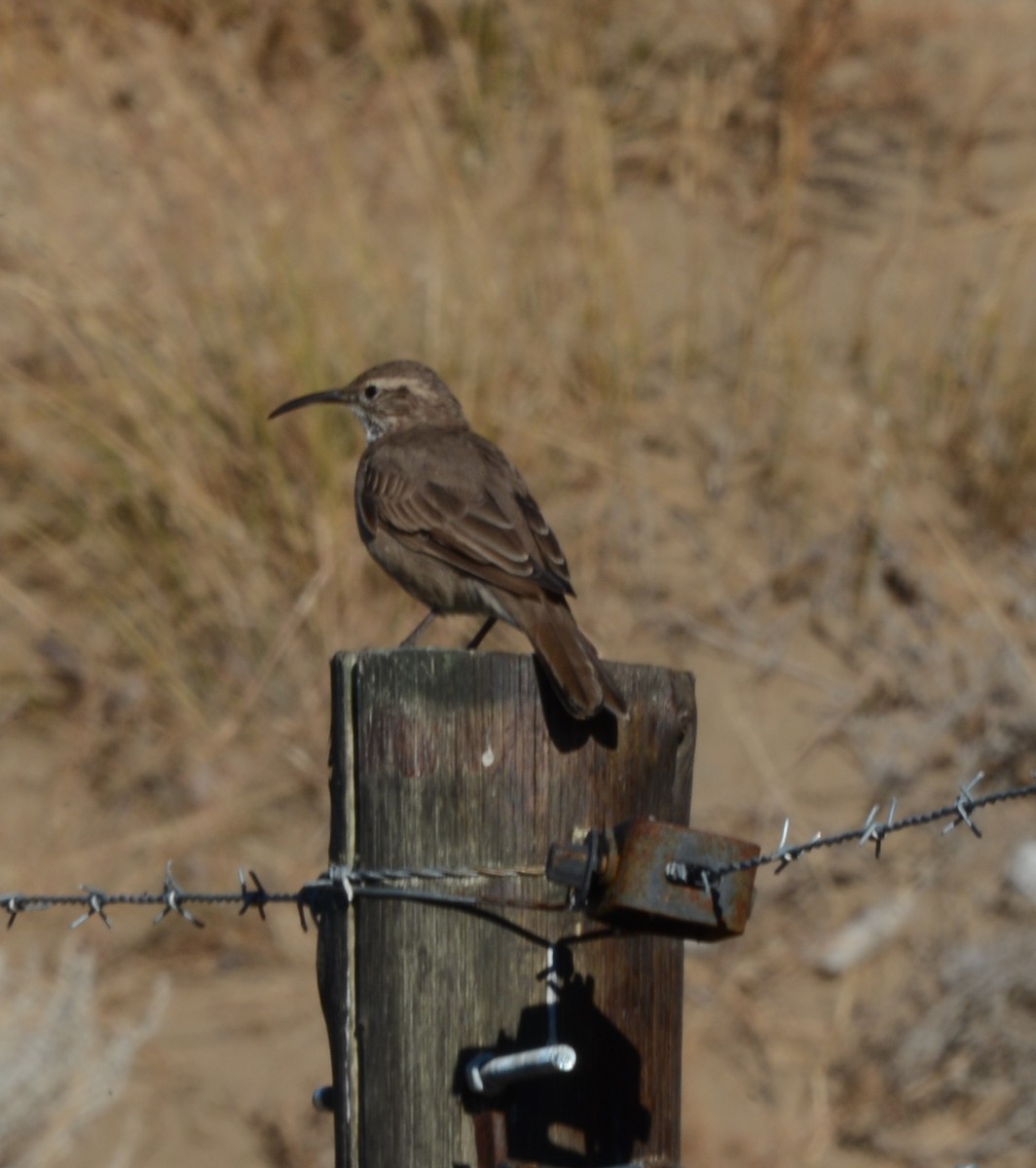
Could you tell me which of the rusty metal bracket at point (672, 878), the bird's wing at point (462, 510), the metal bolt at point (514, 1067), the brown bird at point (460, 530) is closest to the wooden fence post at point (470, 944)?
the metal bolt at point (514, 1067)

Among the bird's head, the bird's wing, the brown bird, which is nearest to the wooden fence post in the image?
the brown bird

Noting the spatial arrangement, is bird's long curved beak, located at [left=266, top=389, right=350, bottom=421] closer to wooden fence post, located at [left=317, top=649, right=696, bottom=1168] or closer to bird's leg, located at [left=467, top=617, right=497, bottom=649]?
bird's leg, located at [left=467, top=617, right=497, bottom=649]

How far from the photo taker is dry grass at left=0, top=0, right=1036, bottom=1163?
907cm

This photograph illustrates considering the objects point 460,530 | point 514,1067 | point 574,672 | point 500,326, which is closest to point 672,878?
point 514,1067

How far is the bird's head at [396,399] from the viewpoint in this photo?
22.9 feet

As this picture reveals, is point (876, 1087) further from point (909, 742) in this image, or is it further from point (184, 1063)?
point (184, 1063)

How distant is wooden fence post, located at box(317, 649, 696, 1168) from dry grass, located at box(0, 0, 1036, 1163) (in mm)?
5352

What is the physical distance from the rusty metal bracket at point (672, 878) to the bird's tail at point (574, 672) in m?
0.36

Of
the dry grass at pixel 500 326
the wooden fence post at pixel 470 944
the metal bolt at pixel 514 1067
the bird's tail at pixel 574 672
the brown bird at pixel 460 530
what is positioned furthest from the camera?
the dry grass at pixel 500 326

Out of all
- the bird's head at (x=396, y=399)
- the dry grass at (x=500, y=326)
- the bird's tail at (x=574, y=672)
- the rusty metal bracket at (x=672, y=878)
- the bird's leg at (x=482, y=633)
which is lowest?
the rusty metal bracket at (x=672, y=878)

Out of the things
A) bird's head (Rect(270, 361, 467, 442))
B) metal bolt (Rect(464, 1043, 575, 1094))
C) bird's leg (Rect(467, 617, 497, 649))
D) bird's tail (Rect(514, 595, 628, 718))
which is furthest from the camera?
bird's head (Rect(270, 361, 467, 442))

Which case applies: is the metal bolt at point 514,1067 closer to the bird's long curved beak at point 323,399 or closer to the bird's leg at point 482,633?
the bird's leg at point 482,633

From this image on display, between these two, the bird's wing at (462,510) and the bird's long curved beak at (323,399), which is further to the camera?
the bird's long curved beak at (323,399)

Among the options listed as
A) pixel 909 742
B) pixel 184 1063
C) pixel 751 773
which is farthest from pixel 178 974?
pixel 909 742
